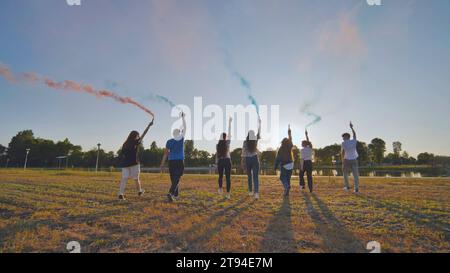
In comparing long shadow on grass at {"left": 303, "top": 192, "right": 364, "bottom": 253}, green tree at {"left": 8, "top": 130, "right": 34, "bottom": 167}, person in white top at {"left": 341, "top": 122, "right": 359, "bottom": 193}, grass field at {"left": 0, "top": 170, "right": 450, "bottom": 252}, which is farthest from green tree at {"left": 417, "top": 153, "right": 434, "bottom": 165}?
green tree at {"left": 8, "top": 130, "right": 34, "bottom": 167}

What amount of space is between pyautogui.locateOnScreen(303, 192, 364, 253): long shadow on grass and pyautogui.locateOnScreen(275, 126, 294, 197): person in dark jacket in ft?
8.45

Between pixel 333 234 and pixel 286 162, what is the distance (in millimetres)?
4511

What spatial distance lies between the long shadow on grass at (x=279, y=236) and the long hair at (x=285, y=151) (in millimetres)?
3209

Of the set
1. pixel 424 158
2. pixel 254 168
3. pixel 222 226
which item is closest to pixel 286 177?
pixel 254 168

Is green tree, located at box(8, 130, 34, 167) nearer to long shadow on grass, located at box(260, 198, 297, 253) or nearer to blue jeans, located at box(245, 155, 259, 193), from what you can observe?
blue jeans, located at box(245, 155, 259, 193)

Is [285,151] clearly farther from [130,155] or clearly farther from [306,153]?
[130,155]

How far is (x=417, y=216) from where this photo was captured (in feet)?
18.0

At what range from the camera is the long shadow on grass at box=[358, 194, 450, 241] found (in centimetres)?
454

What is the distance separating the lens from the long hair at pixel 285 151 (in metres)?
8.64

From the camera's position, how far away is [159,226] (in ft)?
14.9

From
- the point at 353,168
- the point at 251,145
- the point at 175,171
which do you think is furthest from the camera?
the point at 353,168
